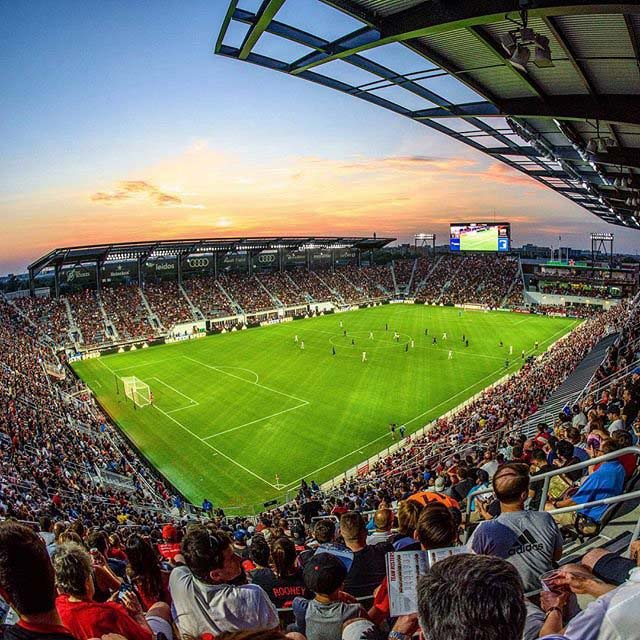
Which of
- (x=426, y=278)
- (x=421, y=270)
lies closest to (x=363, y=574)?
(x=426, y=278)

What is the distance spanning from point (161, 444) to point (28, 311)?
32867 mm

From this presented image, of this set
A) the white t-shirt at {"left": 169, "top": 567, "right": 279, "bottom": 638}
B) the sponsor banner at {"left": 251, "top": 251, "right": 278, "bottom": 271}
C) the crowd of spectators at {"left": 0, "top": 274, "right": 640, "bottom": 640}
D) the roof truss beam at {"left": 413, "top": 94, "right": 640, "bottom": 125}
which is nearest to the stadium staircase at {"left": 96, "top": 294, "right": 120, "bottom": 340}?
the sponsor banner at {"left": 251, "top": 251, "right": 278, "bottom": 271}

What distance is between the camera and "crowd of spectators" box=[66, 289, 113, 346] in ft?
160

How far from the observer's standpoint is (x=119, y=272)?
60.2m

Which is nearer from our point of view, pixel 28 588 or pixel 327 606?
pixel 28 588

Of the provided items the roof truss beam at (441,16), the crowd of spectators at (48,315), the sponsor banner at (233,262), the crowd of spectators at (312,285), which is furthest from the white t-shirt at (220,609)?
the crowd of spectators at (312,285)

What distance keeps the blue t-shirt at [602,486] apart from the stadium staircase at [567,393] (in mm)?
10983

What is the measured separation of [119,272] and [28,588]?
62.9 m

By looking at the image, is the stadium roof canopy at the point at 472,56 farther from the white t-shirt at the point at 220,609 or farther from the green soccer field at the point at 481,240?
the green soccer field at the point at 481,240

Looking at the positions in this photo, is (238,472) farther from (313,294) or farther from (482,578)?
(313,294)

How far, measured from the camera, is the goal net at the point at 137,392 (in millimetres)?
31781

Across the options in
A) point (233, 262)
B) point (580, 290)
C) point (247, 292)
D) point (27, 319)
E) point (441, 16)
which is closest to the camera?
point (441, 16)


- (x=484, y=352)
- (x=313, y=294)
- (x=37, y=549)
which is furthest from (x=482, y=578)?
(x=313, y=294)

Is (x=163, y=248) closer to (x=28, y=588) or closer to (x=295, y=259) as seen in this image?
(x=295, y=259)
